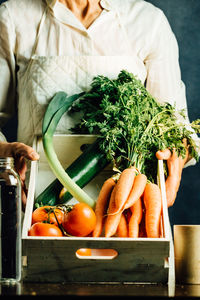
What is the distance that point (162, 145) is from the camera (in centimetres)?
125

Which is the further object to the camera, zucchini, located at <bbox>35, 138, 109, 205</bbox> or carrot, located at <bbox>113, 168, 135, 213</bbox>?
zucchini, located at <bbox>35, 138, 109, 205</bbox>

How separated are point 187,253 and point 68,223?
25 cm

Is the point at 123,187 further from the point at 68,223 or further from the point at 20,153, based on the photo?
the point at 20,153

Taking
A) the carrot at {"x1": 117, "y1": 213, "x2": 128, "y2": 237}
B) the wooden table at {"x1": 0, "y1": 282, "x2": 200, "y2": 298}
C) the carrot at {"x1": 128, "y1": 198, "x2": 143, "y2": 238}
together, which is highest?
the carrot at {"x1": 128, "y1": 198, "x2": 143, "y2": 238}

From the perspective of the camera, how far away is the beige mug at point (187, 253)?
95 centimetres

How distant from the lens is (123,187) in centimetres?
112

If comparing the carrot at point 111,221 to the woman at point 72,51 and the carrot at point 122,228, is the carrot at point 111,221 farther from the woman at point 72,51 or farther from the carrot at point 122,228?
the woman at point 72,51

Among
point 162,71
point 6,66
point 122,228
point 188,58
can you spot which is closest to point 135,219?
point 122,228

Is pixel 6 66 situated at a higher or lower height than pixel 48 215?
higher

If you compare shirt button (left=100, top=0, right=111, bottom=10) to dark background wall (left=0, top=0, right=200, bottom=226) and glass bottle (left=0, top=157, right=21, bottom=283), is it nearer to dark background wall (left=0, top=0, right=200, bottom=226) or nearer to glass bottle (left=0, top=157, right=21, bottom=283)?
dark background wall (left=0, top=0, right=200, bottom=226)

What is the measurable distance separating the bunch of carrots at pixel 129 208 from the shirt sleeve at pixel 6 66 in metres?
0.62

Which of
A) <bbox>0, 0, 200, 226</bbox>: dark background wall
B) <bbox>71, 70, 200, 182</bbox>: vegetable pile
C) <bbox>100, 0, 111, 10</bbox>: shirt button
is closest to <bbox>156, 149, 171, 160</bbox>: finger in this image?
<bbox>71, 70, 200, 182</bbox>: vegetable pile

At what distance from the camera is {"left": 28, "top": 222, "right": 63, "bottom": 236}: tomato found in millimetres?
964

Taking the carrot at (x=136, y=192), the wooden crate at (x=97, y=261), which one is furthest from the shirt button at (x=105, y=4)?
the wooden crate at (x=97, y=261)
